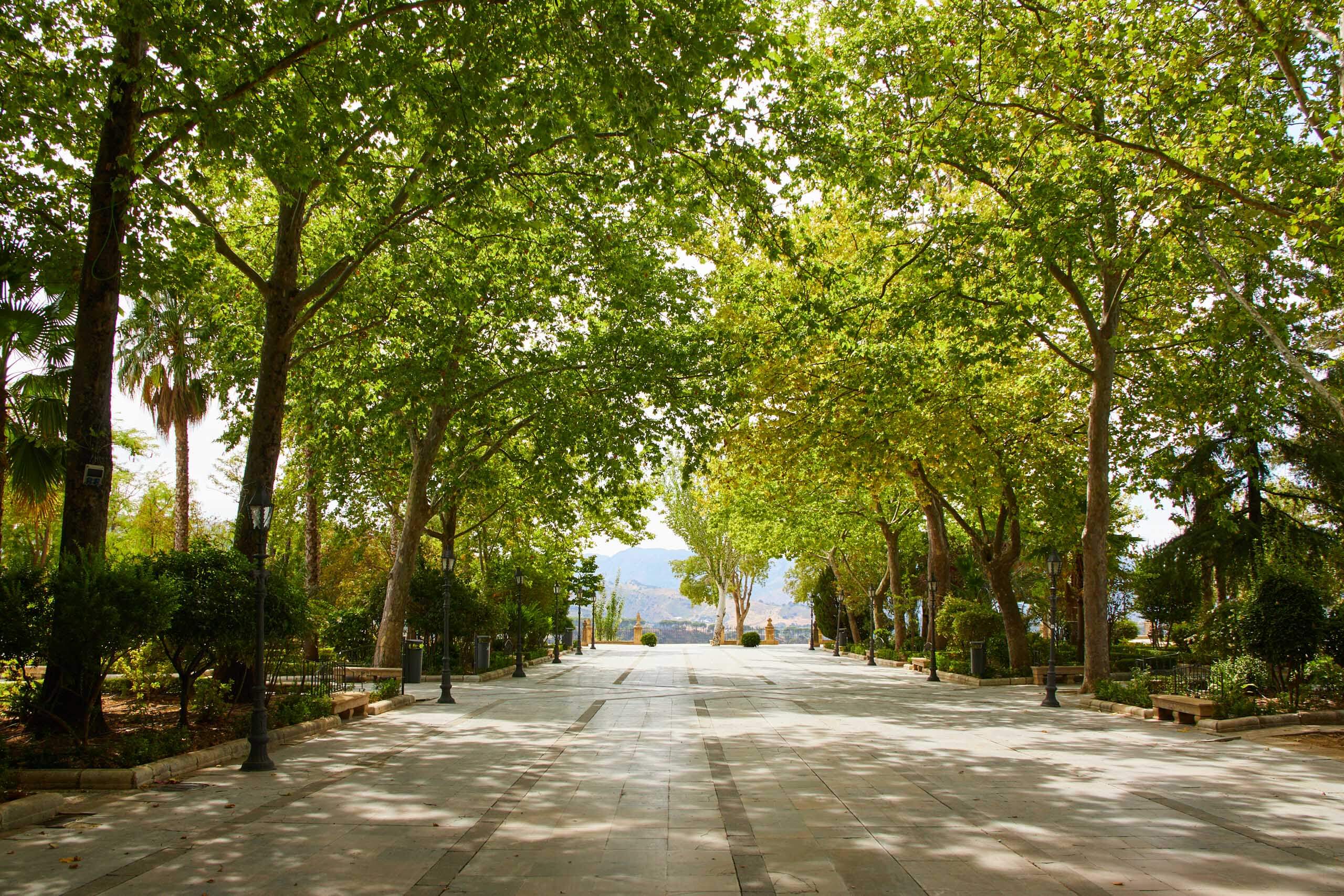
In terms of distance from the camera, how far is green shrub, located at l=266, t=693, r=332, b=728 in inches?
463

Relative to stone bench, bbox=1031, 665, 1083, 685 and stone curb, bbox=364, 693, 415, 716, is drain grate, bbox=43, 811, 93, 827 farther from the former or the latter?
stone bench, bbox=1031, 665, 1083, 685

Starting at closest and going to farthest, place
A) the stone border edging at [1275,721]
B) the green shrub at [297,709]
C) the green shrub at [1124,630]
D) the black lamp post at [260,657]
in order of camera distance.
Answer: the black lamp post at [260,657]
the green shrub at [297,709]
the stone border edging at [1275,721]
the green shrub at [1124,630]

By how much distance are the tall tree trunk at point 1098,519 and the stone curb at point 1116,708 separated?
1.11 meters

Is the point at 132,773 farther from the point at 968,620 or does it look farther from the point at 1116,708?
the point at 968,620

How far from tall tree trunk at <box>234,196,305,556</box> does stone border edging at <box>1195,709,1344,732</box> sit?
14413 millimetres

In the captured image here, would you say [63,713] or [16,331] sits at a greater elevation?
[16,331]

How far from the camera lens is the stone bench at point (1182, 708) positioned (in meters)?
13.2

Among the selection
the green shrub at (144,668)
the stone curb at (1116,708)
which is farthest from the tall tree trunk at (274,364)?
the stone curb at (1116,708)

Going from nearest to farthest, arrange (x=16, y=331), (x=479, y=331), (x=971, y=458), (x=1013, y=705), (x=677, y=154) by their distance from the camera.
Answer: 1. (x=677, y=154)
2. (x=16, y=331)
3. (x=1013, y=705)
4. (x=479, y=331)
5. (x=971, y=458)

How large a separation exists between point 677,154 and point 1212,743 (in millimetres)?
10863

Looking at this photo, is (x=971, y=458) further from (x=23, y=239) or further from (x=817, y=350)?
(x=23, y=239)

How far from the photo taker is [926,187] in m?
20.6

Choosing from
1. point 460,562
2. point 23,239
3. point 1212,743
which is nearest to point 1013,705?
point 1212,743

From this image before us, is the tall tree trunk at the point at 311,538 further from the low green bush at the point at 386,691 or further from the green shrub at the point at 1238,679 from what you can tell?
the green shrub at the point at 1238,679
